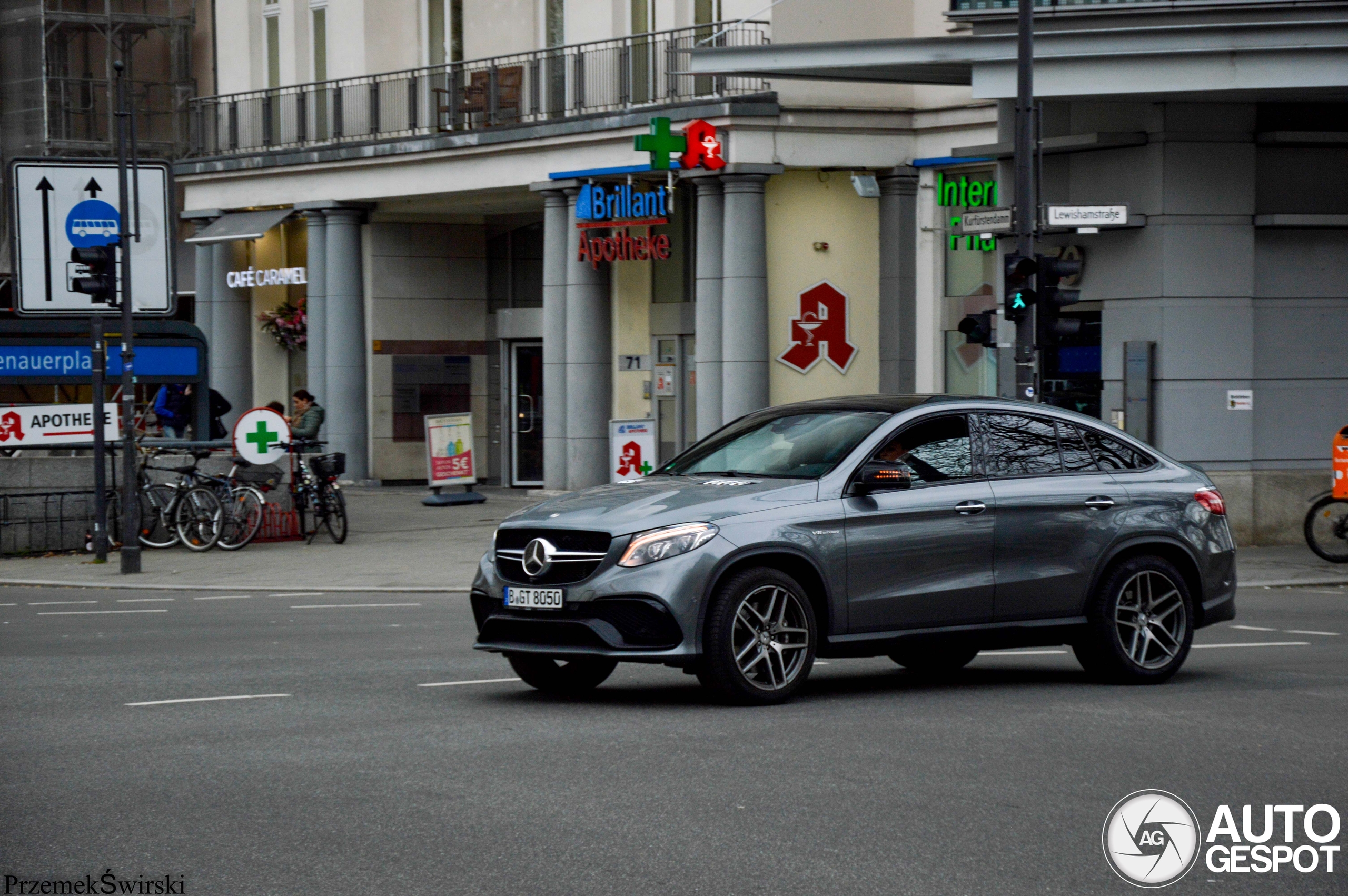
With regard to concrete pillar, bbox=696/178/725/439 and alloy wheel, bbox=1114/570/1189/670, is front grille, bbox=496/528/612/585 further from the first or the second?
concrete pillar, bbox=696/178/725/439

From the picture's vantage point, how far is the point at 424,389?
34031 millimetres

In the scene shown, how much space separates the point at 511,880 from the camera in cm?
586

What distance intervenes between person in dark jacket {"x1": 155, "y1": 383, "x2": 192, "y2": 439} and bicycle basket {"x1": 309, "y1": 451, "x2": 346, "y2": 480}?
6.26 meters

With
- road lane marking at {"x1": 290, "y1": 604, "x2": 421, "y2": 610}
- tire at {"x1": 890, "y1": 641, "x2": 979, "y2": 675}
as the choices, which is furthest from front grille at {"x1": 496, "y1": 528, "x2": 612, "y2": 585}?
road lane marking at {"x1": 290, "y1": 604, "x2": 421, "y2": 610}

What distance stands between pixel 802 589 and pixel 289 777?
9.57ft

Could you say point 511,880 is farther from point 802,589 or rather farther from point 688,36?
point 688,36

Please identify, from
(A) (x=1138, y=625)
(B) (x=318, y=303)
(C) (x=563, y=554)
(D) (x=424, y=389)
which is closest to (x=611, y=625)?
(C) (x=563, y=554)

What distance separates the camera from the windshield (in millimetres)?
9844

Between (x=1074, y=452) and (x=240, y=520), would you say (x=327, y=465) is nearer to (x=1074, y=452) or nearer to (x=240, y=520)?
(x=240, y=520)

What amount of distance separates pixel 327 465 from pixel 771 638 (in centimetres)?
1452

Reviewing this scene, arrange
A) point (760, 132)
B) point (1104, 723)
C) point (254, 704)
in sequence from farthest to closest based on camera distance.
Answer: point (760, 132) < point (254, 704) < point (1104, 723)

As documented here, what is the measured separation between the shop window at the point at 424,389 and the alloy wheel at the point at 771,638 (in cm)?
2483

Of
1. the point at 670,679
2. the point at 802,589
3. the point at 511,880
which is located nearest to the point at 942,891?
the point at 511,880

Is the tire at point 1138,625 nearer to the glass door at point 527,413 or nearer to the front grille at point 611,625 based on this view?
the front grille at point 611,625
